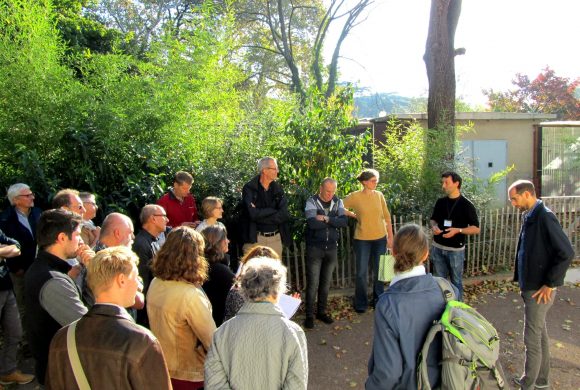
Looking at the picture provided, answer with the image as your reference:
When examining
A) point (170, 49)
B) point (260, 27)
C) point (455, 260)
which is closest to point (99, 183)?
point (170, 49)

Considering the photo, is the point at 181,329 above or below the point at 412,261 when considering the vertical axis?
below

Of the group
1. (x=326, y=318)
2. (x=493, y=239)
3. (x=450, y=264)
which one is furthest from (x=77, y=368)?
(x=493, y=239)

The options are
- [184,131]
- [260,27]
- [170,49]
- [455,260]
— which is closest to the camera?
[455,260]

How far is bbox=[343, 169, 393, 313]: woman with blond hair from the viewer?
240 inches

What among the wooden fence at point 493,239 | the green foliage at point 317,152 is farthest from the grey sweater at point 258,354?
the wooden fence at point 493,239

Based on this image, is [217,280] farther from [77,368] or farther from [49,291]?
[77,368]

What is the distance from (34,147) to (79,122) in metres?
0.68

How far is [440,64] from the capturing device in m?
9.38

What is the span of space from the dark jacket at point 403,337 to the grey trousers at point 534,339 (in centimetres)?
198

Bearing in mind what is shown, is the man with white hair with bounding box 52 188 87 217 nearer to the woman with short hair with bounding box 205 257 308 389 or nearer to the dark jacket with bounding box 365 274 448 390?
the woman with short hair with bounding box 205 257 308 389

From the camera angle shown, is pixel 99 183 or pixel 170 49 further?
pixel 170 49

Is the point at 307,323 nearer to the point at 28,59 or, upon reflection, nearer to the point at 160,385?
the point at 160,385

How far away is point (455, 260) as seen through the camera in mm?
5734

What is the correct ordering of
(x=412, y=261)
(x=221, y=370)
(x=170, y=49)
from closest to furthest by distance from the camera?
(x=221, y=370) → (x=412, y=261) → (x=170, y=49)
